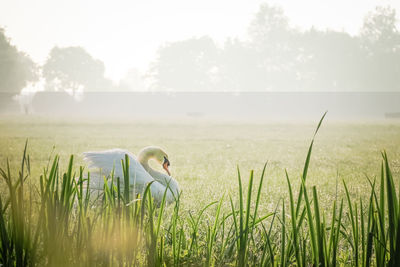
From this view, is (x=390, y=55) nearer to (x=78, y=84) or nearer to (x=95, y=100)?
(x=95, y=100)

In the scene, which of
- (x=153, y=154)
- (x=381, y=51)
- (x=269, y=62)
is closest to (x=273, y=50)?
(x=269, y=62)

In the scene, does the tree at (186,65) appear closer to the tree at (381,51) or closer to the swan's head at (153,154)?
the tree at (381,51)

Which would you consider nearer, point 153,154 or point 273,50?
point 153,154

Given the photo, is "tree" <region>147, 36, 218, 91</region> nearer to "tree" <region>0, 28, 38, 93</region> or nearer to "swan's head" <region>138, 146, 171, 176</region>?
"tree" <region>0, 28, 38, 93</region>

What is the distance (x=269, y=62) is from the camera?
6091 centimetres

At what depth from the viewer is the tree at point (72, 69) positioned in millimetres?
50097

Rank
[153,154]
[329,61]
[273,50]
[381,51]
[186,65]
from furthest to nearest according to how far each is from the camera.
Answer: [186,65]
[273,50]
[329,61]
[381,51]
[153,154]

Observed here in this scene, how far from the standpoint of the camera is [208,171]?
6.14 metres

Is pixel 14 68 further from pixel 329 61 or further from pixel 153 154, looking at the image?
pixel 329 61

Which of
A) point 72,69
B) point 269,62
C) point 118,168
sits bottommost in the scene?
point 118,168

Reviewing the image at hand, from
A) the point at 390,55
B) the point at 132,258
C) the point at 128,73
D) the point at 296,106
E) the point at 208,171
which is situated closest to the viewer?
the point at 132,258

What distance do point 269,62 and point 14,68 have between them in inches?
1702

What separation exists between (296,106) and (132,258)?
5526cm

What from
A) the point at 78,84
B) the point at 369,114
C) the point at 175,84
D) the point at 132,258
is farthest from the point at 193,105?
the point at 132,258
